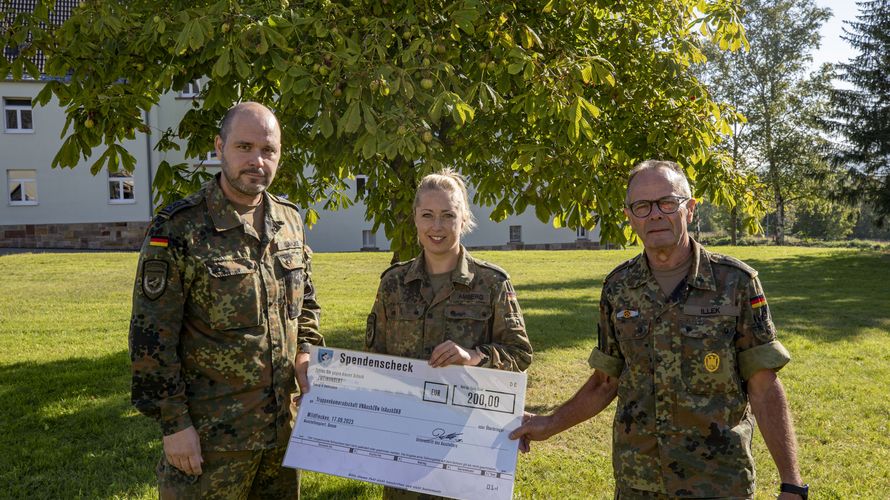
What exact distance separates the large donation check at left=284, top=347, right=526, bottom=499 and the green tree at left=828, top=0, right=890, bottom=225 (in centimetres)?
2985

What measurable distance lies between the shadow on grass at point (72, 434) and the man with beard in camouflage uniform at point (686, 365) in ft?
13.0

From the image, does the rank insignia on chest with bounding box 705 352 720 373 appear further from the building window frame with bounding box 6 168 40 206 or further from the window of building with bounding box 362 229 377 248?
the building window frame with bounding box 6 168 40 206

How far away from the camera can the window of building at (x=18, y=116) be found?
90.9 ft

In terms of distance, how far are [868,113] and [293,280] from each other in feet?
106

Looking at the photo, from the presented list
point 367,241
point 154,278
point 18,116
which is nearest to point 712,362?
point 154,278

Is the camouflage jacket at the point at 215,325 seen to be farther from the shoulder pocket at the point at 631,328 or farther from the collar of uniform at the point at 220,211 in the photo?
the shoulder pocket at the point at 631,328

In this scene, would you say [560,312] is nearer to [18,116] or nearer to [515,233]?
[515,233]

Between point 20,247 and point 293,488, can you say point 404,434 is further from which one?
point 20,247

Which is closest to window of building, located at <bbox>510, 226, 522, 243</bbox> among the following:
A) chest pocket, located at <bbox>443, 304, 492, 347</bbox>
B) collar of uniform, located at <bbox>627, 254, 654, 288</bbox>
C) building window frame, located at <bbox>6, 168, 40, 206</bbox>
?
building window frame, located at <bbox>6, 168, 40, 206</bbox>

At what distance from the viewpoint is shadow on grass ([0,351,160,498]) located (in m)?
5.09

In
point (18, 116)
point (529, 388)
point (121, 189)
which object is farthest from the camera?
point (121, 189)

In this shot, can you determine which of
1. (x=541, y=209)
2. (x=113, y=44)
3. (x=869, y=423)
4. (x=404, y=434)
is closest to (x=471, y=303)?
(x=404, y=434)

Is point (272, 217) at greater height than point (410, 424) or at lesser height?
greater

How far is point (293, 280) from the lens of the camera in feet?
10.3
